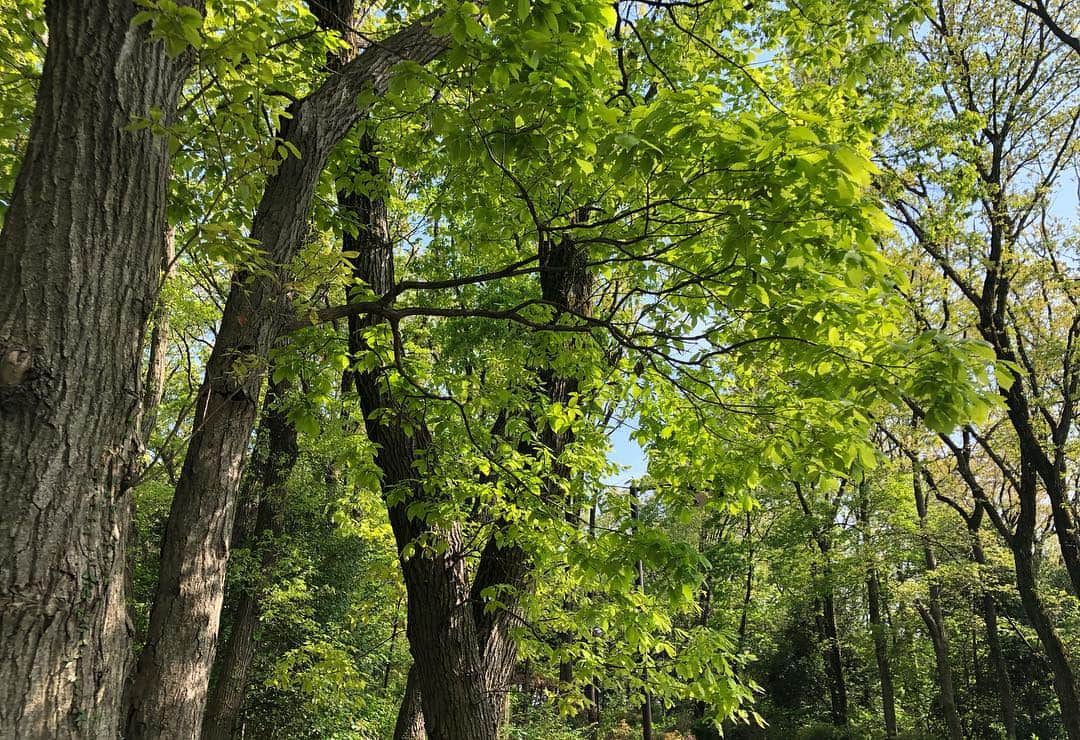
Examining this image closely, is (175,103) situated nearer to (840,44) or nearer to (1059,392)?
(840,44)

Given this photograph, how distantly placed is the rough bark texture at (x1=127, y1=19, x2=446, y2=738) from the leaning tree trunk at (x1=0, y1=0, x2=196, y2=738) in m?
0.74

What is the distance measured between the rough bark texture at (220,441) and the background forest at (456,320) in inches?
0.5

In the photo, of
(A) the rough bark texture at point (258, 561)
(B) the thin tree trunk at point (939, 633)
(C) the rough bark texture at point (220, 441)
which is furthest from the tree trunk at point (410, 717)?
(B) the thin tree trunk at point (939, 633)

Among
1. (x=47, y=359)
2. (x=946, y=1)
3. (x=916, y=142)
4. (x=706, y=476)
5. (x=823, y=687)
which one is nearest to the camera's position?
(x=47, y=359)

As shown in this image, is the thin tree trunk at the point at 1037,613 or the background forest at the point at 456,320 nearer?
the background forest at the point at 456,320

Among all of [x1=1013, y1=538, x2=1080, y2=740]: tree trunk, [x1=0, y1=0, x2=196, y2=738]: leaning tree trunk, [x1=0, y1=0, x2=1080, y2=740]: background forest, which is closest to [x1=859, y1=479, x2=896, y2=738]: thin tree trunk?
[x1=1013, y1=538, x2=1080, y2=740]: tree trunk

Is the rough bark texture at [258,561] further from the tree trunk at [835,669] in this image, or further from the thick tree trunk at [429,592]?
the tree trunk at [835,669]

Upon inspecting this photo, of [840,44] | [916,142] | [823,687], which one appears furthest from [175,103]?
[823,687]

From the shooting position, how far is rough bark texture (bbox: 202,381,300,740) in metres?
7.82

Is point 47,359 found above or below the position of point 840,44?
below

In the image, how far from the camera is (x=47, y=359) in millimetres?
1577

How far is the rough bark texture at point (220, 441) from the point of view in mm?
2586

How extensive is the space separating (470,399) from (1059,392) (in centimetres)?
1011

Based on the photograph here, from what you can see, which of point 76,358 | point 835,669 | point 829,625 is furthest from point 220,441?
point 835,669
